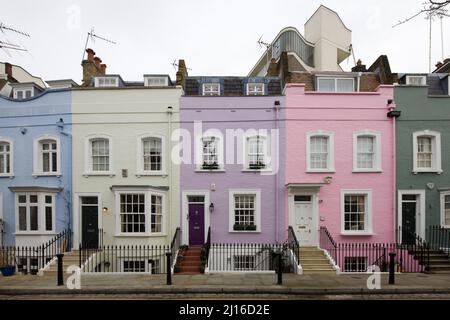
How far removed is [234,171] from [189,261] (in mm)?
4710

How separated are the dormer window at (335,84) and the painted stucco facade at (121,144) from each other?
25.0 ft

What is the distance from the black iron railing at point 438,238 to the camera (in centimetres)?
1523

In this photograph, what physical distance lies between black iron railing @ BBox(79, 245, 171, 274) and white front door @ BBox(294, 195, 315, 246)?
6.21 metres

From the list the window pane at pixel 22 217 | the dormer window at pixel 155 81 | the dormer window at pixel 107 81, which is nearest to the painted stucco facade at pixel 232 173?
the dormer window at pixel 155 81

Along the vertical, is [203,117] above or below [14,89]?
below

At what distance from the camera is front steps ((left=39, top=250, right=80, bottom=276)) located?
13.5 m

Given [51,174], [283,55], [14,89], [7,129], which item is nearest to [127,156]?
[51,174]

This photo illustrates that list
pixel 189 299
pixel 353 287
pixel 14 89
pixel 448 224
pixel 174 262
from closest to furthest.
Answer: pixel 189 299 < pixel 353 287 < pixel 174 262 < pixel 448 224 < pixel 14 89

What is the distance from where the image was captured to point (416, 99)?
16.0 m

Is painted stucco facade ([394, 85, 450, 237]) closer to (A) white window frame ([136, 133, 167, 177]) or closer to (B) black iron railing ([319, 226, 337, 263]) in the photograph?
(B) black iron railing ([319, 226, 337, 263])

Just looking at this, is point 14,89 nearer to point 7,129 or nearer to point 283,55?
point 7,129

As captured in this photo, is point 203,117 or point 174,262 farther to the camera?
point 203,117

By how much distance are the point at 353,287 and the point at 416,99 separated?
405 inches

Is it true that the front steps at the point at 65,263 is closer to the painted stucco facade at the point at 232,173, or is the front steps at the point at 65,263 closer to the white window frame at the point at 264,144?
Answer: the painted stucco facade at the point at 232,173
